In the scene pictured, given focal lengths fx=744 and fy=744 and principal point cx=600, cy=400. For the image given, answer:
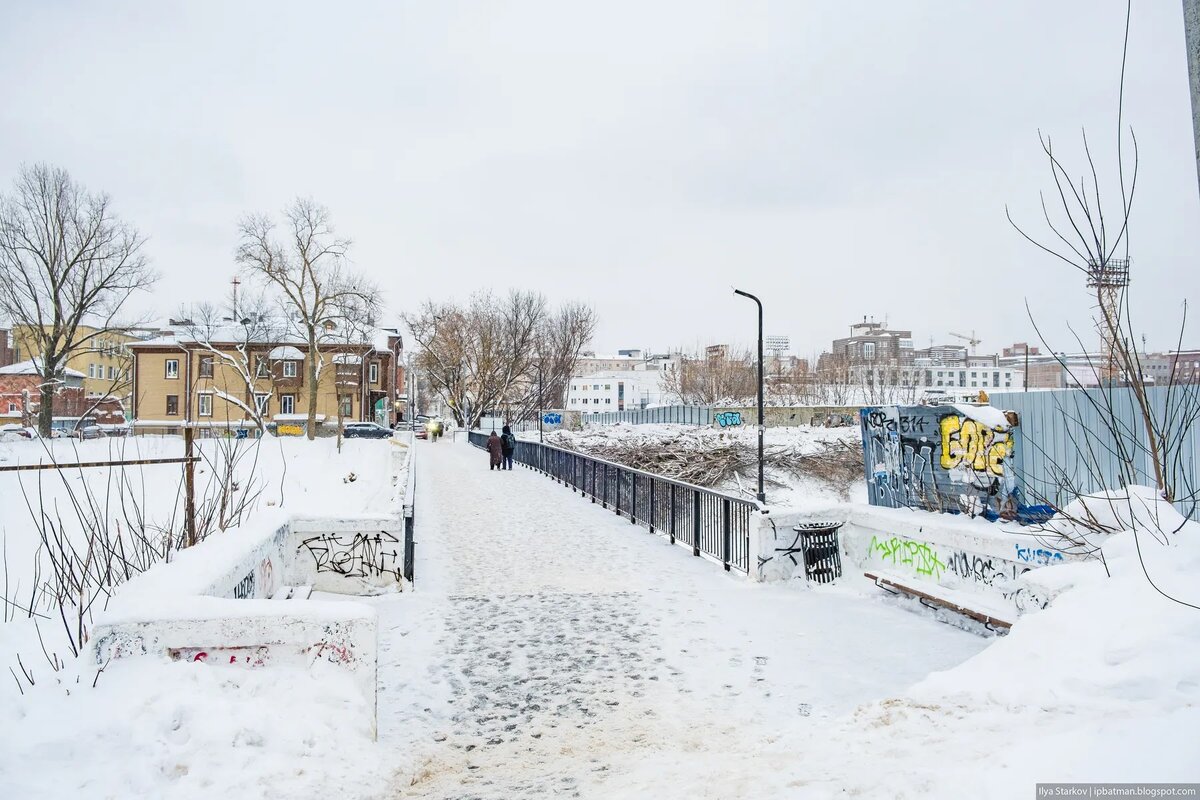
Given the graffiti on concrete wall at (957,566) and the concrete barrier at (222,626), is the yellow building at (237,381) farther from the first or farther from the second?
the concrete barrier at (222,626)

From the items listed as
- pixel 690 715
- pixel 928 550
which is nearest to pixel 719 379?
pixel 928 550

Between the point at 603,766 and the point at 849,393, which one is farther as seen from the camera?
the point at 849,393

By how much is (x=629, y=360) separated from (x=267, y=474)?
13357 cm

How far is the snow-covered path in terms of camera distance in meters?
4.16

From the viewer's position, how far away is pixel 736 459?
32406 mm

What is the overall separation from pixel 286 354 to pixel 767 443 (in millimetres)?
40331

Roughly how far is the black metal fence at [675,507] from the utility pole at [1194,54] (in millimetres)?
6540

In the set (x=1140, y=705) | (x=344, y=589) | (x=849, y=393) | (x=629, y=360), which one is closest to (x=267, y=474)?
(x=344, y=589)

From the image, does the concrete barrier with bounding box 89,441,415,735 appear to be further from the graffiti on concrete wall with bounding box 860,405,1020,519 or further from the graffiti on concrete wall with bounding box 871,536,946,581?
the graffiti on concrete wall with bounding box 860,405,1020,519

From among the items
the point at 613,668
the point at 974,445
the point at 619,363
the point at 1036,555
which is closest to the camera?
the point at 613,668

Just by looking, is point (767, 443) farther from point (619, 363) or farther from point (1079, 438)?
point (619, 363)

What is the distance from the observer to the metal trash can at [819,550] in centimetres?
855

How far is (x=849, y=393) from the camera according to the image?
80.8 metres

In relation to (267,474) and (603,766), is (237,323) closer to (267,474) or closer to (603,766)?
(267,474)
